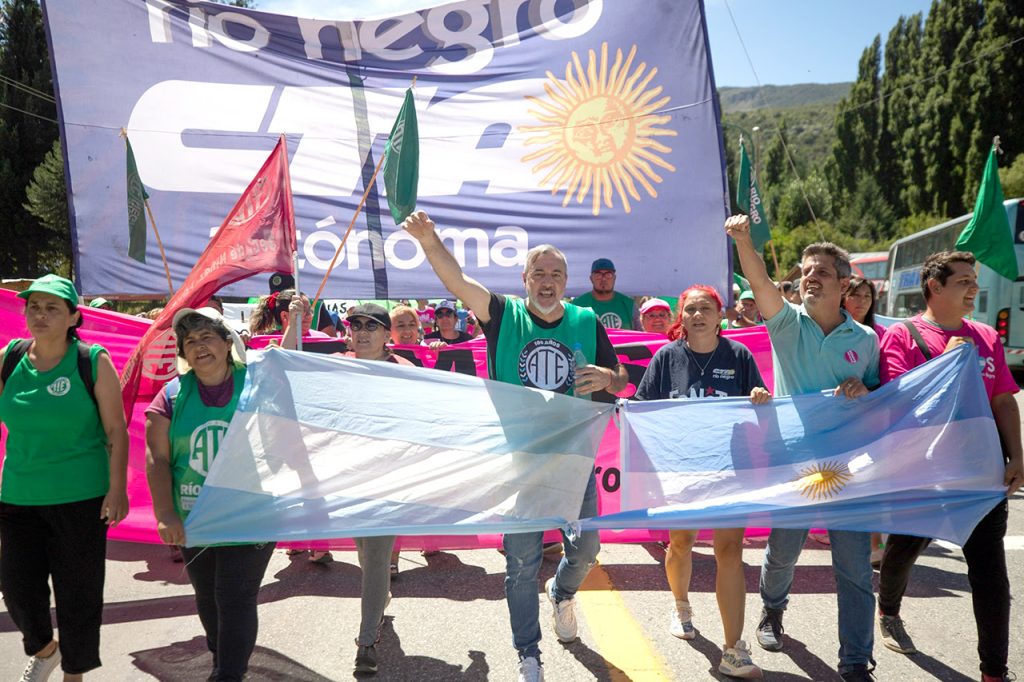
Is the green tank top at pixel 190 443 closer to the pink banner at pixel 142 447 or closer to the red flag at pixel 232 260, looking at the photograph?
the red flag at pixel 232 260

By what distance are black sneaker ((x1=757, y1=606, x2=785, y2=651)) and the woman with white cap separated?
7.76 feet

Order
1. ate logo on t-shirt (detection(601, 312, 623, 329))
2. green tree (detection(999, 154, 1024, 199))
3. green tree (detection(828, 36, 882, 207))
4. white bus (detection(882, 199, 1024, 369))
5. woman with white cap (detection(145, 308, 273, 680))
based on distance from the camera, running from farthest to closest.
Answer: green tree (detection(828, 36, 882, 207)), green tree (detection(999, 154, 1024, 199)), white bus (detection(882, 199, 1024, 369)), ate logo on t-shirt (detection(601, 312, 623, 329)), woman with white cap (detection(145, 308, 273, 680))

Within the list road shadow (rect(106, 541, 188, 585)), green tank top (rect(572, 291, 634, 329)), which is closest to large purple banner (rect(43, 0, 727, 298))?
green tank top (rect(572, 291, 634, 329))

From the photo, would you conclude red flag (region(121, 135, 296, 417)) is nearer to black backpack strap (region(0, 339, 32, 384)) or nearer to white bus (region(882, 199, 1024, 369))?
→ black backpack strap (region(0, 339, 32, 384))

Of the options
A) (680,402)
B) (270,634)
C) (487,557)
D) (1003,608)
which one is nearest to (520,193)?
(487,557)

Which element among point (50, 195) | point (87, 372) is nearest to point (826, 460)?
point (87, 372)

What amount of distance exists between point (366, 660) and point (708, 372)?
6.79 ft

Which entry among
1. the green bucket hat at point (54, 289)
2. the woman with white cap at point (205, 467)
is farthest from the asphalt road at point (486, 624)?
the green bucket hat at point (54, 289)

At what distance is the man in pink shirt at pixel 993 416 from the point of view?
3408 mm

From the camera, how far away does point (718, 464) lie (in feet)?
12.2

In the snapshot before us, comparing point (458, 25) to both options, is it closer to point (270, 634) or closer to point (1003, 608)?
point (270, 634)

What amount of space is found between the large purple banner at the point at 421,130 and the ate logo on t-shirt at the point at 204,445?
4.01 m

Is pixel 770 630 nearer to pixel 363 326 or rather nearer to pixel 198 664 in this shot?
pixel 363 326

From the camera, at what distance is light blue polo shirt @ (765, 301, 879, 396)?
361cm
